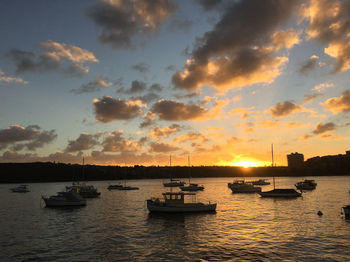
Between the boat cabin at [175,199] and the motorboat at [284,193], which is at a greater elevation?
the boat cabin at [175,199]

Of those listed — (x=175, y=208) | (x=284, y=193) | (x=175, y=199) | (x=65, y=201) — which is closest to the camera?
(x=175, y=208)

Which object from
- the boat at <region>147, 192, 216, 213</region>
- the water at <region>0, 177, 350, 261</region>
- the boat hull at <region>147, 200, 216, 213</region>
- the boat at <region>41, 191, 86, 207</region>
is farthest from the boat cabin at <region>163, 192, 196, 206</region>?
the boat at <region>41, 191, 86, 207</region>

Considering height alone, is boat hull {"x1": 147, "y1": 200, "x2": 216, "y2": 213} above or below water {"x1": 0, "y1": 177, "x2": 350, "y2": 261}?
above

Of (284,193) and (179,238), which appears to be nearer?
(179,238)

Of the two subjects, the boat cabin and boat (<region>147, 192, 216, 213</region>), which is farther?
the boat cabin

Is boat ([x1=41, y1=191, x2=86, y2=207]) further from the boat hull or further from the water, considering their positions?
the boat hull

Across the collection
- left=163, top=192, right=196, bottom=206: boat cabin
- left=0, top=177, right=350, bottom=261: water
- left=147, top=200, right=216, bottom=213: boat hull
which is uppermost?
left=163, top=192, right=196, bottom=206: boat cabin

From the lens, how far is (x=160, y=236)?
41.0 m

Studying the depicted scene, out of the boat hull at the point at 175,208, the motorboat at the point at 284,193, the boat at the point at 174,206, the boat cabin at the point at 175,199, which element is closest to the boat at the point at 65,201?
the boat hull at the point at 175,208

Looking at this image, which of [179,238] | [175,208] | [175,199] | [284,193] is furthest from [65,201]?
[284,193]

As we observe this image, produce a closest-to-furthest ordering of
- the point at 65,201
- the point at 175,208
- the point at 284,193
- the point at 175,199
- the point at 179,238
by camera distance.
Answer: the point at 179,238 < the point at 175,208 < the point at 175,199 < the point at 65,201 < the point at 284,193

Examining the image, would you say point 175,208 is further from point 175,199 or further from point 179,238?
point 179,238

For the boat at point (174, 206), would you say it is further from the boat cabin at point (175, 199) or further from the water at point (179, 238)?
the water at point (179, 238)

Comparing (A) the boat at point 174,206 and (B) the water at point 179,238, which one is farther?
(A) the boat at point 174,206
